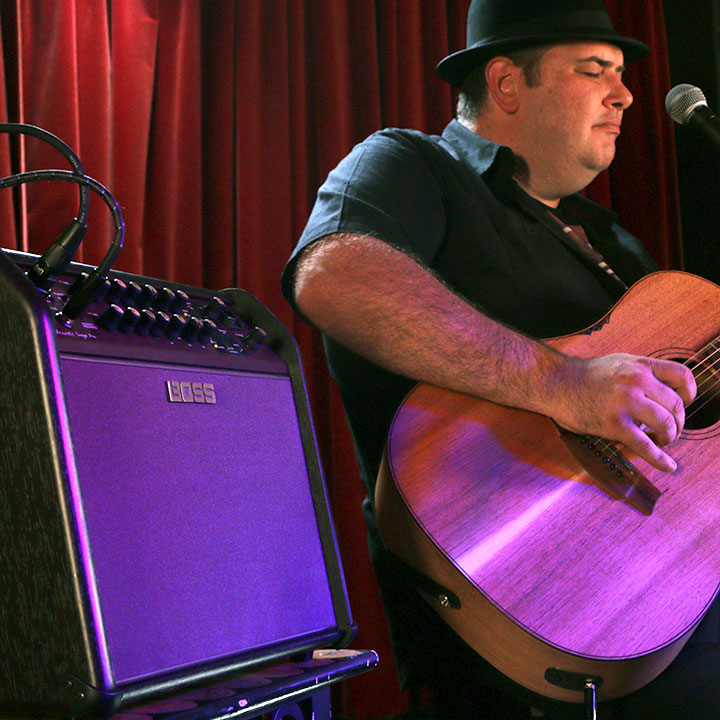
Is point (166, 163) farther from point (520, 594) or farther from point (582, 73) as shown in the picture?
point (520, 594)

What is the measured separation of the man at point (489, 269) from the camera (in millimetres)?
1150

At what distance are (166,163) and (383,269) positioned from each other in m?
0.93

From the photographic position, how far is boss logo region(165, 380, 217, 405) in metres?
0.87

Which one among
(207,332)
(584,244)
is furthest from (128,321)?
(584,244)

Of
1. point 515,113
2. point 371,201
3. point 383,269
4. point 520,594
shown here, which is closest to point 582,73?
point 515,113

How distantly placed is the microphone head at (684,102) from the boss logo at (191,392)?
3.55 ft

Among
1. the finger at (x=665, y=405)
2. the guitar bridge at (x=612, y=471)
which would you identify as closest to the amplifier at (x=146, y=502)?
the guitar bridge at (x=612, y=471)

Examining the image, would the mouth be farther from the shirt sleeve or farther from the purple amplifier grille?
the purple amplifier grille

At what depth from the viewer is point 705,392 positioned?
1317 mm

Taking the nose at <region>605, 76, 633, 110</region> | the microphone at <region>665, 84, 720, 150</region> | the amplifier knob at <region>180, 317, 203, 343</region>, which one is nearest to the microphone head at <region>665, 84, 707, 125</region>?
the microphone at <region>665, 84, 720, 150</region>

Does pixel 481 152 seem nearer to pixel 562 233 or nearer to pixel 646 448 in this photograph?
pixel 562 233

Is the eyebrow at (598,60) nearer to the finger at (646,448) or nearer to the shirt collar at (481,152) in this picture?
the shirt collar at (481,152)

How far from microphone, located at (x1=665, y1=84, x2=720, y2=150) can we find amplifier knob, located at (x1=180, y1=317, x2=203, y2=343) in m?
1.04

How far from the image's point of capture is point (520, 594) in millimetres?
985
